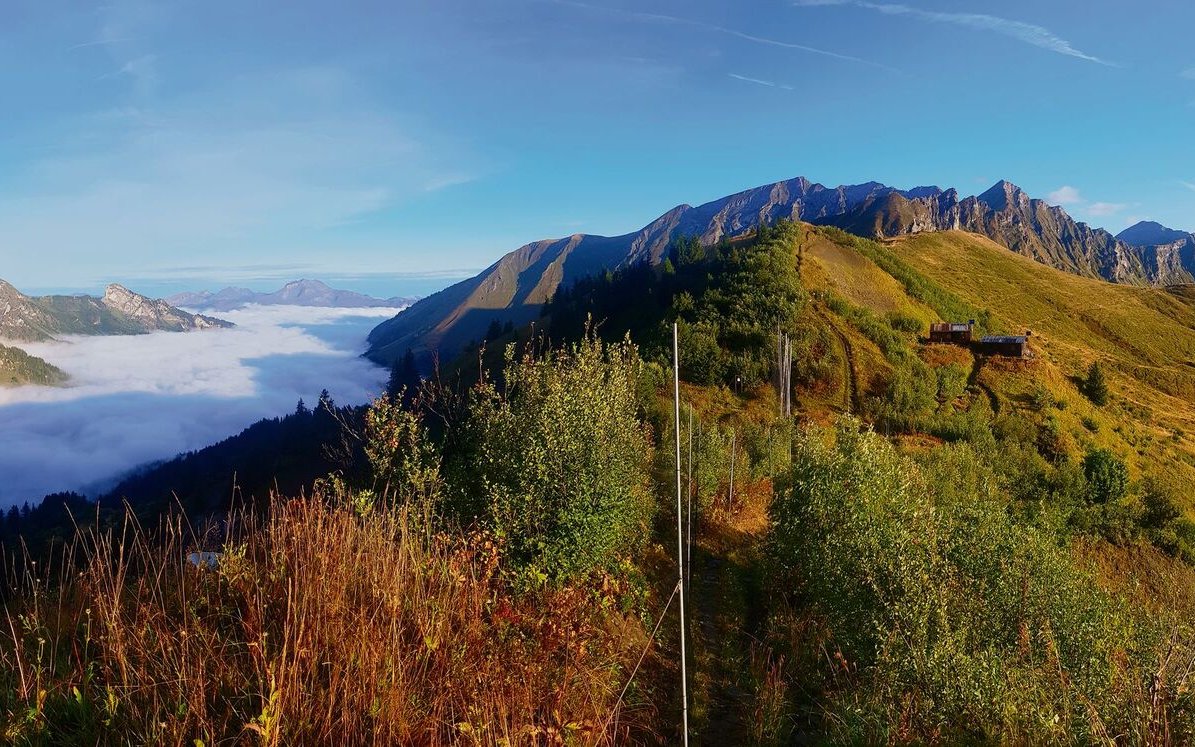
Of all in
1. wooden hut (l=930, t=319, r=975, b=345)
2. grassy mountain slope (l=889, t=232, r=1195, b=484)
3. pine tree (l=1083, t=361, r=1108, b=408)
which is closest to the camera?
grassy mountain slope (l=889, t=232, r=1195, b=484)

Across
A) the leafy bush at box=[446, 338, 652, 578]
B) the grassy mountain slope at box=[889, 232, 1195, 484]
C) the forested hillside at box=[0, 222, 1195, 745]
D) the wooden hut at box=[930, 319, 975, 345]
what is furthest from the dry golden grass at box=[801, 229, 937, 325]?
the leafy bush at box=[446, 338, 652, 578]

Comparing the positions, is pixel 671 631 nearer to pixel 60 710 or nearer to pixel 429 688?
pixel 429 688

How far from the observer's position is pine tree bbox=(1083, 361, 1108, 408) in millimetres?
71125

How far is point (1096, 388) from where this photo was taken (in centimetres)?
7169

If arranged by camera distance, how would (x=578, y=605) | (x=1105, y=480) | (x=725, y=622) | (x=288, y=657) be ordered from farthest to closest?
(x=1105, y=480) → (x=725, y=622) → (x=578, y=605) → (x=288, y=657)

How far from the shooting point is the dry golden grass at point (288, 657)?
15.7 feet

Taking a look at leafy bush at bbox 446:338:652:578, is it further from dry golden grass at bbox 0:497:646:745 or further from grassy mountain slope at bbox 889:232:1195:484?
grassy mountain slope at bbox 889:232:1195:484

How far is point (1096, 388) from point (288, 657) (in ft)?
306

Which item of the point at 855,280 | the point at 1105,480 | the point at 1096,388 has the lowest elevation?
the point at 1105,480

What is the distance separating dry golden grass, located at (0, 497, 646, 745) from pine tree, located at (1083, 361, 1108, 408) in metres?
89.0

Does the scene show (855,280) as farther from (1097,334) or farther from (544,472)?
(1097,334)

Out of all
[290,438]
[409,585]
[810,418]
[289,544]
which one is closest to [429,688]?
[409,585]

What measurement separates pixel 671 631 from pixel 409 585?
13.8m

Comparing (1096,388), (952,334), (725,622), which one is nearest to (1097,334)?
(1096,388)
